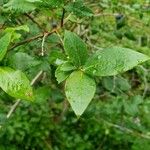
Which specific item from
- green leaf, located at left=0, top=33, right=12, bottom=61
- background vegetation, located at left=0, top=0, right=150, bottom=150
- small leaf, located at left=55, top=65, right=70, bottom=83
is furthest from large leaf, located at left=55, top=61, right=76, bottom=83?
background vegetation, located at left=0, top=0, right=150, bottom=150

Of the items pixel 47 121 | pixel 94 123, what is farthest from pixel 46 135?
pixel 94 123

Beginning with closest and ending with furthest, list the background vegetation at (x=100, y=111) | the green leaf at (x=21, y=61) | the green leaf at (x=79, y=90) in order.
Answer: the green leaf at (x=79, y=90) < the green leaf at (x=21, y=61) < the background vegetation at (x=100, y=111)

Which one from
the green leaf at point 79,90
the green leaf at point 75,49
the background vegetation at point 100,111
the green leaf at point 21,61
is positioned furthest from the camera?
the background vegetation at point 100,111

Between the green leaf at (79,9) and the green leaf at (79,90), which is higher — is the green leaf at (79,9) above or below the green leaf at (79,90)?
above

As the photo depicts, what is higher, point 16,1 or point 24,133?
point 16,1

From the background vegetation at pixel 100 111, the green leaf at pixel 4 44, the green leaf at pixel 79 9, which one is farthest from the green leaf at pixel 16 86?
the background vegetation at pixel 100 111

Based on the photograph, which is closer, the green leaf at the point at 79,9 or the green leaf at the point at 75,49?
the green leaf at the point at 75,49

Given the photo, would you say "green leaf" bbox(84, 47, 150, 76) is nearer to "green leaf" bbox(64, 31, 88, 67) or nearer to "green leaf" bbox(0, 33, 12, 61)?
"green leaf" bbox(64, 31, 88, 67)

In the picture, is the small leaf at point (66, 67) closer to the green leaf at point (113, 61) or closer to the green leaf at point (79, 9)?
the green leaf at point (113, 61)

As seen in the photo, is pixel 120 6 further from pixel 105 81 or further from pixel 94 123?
pixel 94 123
